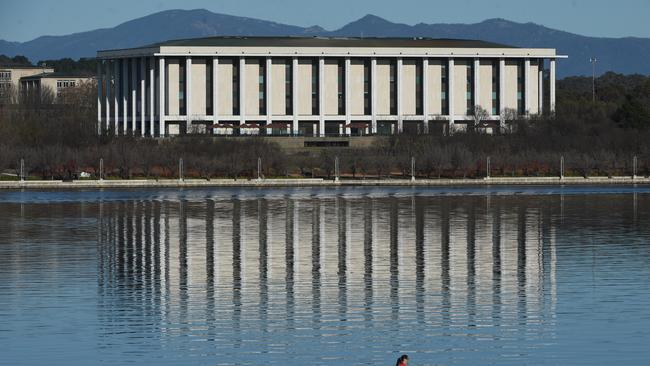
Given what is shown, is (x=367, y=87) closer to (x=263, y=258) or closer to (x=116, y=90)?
(x=116, y=90)

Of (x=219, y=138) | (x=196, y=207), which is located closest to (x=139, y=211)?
(x=196, y=207)

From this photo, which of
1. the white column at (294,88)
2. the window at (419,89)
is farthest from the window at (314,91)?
the window at (419,89)

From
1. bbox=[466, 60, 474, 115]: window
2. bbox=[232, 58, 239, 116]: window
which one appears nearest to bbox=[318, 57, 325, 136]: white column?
bbox=[232, 58, 239, 116]: window

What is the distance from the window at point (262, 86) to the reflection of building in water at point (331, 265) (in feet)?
264

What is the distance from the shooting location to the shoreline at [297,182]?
98562mm

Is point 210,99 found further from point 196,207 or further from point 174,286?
point 174,286

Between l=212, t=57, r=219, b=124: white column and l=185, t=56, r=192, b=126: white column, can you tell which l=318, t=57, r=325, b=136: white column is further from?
l=185, t=56, r=192, b=126: white column

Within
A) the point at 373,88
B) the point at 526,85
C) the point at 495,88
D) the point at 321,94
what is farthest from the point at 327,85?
the point at 526,85

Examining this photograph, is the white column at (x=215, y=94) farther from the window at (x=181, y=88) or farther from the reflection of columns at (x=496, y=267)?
the reflection of columns at (x=496, y=267)

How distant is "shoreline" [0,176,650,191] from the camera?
98.6 metres

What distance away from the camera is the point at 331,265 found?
4325 cm

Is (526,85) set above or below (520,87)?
above

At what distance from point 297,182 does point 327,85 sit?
50.6 meters

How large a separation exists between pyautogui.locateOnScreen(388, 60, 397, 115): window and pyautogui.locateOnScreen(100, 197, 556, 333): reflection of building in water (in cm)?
8229
